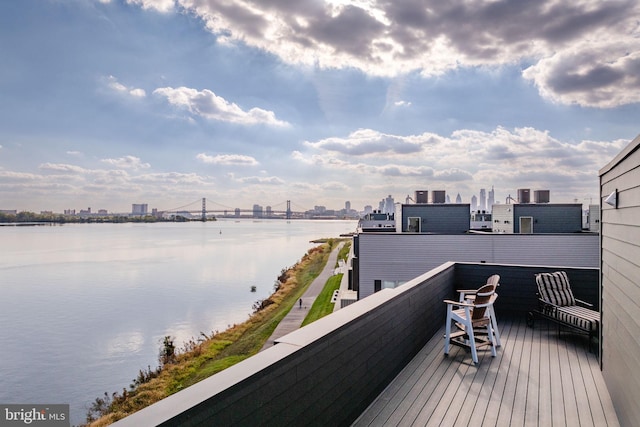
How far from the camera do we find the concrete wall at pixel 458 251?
11.4 metres

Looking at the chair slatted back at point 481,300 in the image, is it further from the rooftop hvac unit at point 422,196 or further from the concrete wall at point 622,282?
the rooftop hvac unit at point 422,196

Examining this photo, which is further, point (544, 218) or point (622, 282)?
point (544, 218)

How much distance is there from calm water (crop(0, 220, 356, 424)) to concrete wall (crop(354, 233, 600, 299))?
9131 mm

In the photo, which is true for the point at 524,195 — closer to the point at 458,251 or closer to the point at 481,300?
the point at 458,251

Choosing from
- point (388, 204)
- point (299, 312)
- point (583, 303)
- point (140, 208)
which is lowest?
point (299, 312)

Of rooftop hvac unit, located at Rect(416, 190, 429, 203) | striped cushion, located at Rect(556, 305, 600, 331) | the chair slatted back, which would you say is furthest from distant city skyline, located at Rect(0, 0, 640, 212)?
rooftop hvac unit, located at Rect(416, 190, 429, 203)

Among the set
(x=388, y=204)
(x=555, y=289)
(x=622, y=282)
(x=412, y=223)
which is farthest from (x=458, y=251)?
(x=388, y=204)

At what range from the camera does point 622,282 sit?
2.67 metres

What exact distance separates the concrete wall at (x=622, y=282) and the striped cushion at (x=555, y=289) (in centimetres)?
157

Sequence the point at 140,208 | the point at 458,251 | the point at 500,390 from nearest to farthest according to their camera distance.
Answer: the point at 500,390, the point at 458,251, the point at 140,208

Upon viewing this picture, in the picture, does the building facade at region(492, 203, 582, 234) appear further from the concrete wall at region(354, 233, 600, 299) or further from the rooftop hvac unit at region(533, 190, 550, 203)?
the rooftop hvac unit at region(533, 190, 550, 203)

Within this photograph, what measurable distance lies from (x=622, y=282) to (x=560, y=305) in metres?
2.56

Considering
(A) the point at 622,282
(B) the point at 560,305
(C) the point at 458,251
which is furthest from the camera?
(C) the point at 458,251

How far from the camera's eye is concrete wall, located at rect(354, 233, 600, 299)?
1140 cm
